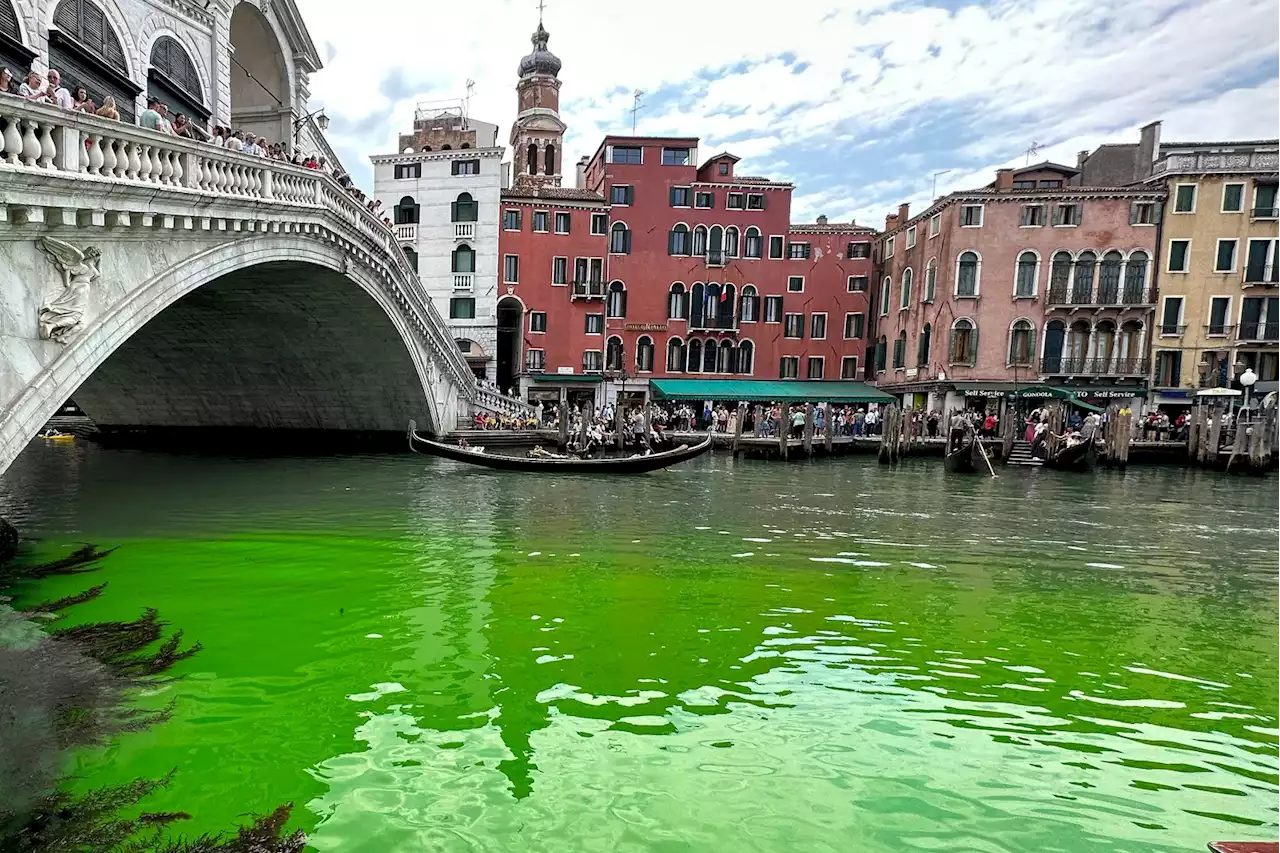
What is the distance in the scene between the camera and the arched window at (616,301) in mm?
27922

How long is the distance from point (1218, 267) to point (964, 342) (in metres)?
8.57

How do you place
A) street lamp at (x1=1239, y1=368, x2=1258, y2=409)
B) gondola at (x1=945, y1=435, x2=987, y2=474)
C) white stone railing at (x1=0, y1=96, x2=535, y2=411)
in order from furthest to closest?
1. street lamp at (x1=1239, y1=368, x2=1258, y2=409)
2. gondola at (x1=945, y1=435, x2=987, y2=474)
3. white stone railing at (x1=0, y1=96, x2=535, y2=411)

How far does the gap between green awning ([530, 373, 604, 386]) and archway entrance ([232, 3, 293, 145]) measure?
1278cm

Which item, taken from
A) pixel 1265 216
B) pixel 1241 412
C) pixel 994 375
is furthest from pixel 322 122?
pixel 1265 216

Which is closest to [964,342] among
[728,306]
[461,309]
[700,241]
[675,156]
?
[728,306]

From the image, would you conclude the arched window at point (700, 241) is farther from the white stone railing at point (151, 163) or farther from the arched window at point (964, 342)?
the white stone railing at point (151, 163)

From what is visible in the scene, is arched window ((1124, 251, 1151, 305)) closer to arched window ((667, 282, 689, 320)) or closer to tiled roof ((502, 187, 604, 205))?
arched window ((667, 282, 689, 320))

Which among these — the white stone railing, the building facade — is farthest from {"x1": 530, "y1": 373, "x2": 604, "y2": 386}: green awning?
the white stone railing

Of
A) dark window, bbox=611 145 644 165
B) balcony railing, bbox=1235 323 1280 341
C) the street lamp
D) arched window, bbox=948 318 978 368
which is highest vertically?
dark window, bbox=611 145 644 165

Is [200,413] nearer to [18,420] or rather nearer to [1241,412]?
[18,420]

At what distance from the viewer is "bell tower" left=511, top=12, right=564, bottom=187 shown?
32625 mm

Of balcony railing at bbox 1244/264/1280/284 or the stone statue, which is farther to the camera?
balcony railing at bbox 1244/264/1280/284

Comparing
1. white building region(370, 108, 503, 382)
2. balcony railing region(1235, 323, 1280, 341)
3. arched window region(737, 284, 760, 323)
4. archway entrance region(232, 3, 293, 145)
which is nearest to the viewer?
archway entrance region(232, 3, 293, 145)

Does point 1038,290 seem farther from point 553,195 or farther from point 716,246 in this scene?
point 553,195
